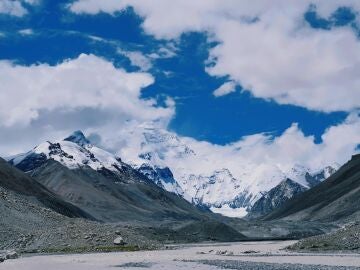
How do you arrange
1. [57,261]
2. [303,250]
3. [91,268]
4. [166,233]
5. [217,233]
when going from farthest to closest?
[217,233]
[166,233]
[303,250]
[57,261]
[91,268]

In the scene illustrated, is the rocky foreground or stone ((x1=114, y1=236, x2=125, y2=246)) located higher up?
stone ((x1=114, y1=236, x2=125, y2=246))

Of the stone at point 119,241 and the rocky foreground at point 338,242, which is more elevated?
the stone at point 119,241

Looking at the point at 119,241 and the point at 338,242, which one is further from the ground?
the point at 119,241

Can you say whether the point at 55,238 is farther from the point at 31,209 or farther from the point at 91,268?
the point at 91,268

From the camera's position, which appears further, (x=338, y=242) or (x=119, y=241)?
(x=119, y=241)

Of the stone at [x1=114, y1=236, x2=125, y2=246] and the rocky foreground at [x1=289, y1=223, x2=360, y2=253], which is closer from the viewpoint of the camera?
the rocky foreground at [x1=289, y1=223, x2=360, y2=253]

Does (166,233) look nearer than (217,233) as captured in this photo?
Yes

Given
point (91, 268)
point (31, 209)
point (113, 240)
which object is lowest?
point (91, 268)

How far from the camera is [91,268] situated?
66.2 meters

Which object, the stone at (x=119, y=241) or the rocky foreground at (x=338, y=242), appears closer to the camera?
the rocky foreground at (x=338, y=242)

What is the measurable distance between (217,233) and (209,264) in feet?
413

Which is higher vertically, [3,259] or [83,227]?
[83,227]

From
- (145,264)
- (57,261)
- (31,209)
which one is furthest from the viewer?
(31,209)

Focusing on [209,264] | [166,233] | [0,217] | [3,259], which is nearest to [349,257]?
[209,264]
